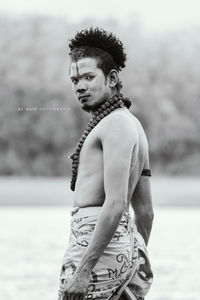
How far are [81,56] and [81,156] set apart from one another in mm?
312

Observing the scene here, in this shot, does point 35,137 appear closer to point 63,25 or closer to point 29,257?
point 63,25

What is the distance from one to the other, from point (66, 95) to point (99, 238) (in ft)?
65.7

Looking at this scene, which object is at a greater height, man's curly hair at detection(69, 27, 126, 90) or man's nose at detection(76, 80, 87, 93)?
man's curly hair at detection(69, 27, 126, 90)

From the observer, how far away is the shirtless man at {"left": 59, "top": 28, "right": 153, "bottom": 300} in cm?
228

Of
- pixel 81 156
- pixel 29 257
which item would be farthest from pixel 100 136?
pixel 29 257

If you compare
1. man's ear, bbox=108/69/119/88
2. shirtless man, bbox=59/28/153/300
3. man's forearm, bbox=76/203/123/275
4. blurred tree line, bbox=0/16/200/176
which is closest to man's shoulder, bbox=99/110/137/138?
shirtless man, bbox=59/28/153/300

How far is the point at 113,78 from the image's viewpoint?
249 cm

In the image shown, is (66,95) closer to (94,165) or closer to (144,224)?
(144,224)

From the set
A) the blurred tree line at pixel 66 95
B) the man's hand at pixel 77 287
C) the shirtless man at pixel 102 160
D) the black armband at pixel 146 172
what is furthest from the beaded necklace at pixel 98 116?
the blurred tree line at pixel 66 95

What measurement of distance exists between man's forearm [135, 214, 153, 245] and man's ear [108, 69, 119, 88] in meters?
0.45

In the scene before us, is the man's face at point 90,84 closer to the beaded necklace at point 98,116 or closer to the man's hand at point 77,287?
the beaded necklace at point 98,116

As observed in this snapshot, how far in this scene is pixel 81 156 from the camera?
2432 mm

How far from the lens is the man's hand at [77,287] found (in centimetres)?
225

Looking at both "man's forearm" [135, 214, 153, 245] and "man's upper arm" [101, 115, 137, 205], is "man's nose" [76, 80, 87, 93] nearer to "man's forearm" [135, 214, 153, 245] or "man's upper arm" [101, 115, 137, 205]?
"man's upper arm" [101, 115, 137, 205]
